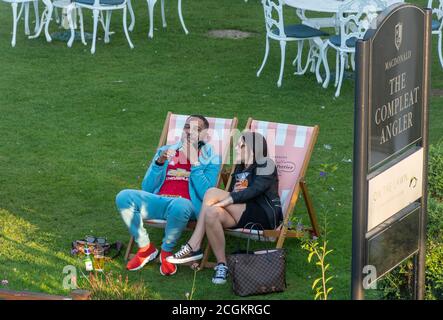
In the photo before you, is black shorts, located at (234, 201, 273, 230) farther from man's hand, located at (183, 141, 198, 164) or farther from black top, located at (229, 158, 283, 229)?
man's hand, located at (183, 141, 198, 164)

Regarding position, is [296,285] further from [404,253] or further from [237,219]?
[404,253]

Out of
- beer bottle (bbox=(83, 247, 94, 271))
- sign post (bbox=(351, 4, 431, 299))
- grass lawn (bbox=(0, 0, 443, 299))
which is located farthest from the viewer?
grass lawn (bbox=(0, 0, 443, 299))

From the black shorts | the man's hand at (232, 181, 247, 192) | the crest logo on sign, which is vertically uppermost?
the crest logo on sign

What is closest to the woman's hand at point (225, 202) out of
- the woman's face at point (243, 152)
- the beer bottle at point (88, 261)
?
the woman's face at point (243, 152)

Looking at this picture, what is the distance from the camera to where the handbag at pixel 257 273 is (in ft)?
23.9

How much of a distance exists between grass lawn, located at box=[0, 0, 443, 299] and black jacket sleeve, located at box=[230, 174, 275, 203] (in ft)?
1.93

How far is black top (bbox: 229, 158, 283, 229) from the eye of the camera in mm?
7875

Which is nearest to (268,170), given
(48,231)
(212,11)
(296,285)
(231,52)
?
(296,285)

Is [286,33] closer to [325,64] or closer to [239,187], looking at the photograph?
[325,64]

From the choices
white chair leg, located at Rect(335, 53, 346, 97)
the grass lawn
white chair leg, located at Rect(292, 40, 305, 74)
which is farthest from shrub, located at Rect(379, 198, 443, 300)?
white chair leg, located at Rect(292, 40, 305, 74)

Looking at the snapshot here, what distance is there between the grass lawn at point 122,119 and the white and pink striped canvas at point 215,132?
79cm

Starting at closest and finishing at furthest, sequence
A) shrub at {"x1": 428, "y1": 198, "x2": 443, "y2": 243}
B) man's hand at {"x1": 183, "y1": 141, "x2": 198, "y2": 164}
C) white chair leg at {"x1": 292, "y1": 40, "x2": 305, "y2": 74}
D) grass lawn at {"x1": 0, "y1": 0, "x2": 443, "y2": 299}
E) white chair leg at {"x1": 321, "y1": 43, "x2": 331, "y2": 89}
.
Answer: shrub at {"x1": 428, "y1": 198, "x2": 443, "y2": 243}
grass lawn at {"x1": 0, "y1": 0, "x2": 443, "y2": 299}
man's hand at {"x1": 183, "y1": 141, "x2": 198, "y2": 164}
white chair leg at {"x1": 321, "y1": 43, "x2": 331, "y2": 89}
white chair leg at {"x1": 292, "y1": 40, "x2": 305, "y2": 74}

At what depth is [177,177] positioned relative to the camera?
834 cm

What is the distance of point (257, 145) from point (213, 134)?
601mm
